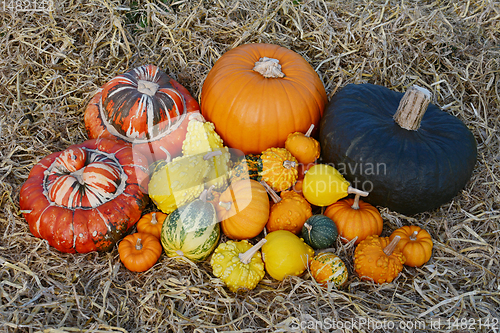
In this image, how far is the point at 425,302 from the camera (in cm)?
272

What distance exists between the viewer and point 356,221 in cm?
314

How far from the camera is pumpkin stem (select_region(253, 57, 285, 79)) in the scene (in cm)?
354

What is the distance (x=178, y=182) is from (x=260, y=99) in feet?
3.73

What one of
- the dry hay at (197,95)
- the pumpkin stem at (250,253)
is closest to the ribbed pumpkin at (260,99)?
the dry hay at (197,95)

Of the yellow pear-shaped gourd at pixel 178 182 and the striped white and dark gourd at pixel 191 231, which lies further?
the yellow pear-shaped gourd at pixel 178 182

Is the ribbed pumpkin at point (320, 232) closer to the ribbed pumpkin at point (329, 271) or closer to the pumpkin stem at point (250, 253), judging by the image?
the ribbed pumpkin at point (329, 271)

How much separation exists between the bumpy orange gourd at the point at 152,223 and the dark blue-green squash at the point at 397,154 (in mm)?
1727

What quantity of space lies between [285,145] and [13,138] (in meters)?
2.87

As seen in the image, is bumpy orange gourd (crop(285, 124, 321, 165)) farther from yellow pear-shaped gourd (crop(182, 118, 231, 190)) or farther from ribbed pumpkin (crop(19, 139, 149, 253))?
ribbed pumpkin (crop(19, 139, 149, 253))

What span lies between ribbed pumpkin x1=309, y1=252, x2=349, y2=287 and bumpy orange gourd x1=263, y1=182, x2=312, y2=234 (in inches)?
16.4

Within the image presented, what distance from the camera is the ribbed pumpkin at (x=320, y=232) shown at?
3.00 metres

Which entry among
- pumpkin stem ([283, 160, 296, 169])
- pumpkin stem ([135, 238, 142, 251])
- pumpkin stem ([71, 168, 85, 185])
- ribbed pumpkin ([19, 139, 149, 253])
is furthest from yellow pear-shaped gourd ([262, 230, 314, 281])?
pumpkin stem ([71, 168, 85, 185])

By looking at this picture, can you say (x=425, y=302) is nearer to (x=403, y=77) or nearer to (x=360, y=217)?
(x=360, y=217)

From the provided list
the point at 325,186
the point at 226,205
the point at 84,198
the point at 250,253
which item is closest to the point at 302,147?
the point at 325,186
